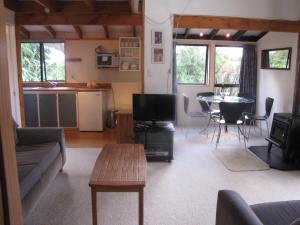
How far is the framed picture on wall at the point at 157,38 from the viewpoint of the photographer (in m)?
4.17

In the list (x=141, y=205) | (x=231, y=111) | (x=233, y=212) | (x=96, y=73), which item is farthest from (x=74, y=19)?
(x=233, y=212)

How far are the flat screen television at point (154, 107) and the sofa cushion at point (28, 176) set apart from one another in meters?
1.92

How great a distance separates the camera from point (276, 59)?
18.3 feet

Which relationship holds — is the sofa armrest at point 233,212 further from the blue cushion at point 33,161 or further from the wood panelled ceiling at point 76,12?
the wood panelled ceiling at point 76,12

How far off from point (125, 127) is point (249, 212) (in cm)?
308

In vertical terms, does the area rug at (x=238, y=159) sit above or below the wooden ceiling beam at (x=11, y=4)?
below

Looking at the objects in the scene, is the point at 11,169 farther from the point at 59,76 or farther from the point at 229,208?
the point at 59,76

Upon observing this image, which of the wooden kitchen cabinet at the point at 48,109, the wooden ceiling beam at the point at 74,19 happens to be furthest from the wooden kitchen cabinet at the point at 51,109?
the wooden ceiling beam at the point at 74,19

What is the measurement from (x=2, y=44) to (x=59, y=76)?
19.2 ft

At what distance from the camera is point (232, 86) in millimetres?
6477

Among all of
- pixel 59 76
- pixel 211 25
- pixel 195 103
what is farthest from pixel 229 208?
pixel 59 76

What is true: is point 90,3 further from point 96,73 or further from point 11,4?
point 96,73

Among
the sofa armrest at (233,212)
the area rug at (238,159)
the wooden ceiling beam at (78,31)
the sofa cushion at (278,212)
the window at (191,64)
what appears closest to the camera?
the sofa armrest at (233,212)

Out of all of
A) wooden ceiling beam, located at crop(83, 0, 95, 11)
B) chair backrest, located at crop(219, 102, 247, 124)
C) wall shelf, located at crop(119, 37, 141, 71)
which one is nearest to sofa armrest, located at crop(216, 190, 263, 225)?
chair backrest, located at crop(219, 102, 247, 124)
